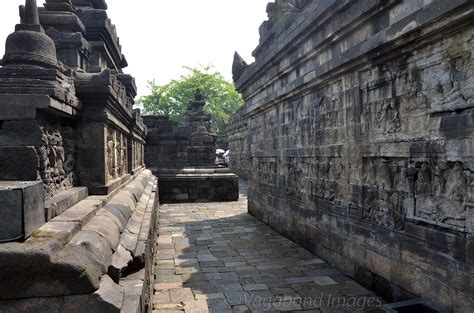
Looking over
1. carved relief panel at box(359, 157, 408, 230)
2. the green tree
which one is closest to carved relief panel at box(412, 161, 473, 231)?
carved relief panel at box(359, 157, 408, 230)

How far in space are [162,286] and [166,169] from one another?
9801 millimetres

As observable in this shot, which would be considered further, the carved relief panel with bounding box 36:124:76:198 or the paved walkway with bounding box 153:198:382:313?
the paved walkway with bounding box 153:198:382:313

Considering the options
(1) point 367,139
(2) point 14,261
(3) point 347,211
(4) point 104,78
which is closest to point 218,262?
(3) point 347,211

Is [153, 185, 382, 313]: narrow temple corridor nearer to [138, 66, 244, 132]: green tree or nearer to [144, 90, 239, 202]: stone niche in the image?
[144, 90, 239, 202]: stone niche

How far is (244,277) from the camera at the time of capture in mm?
5328

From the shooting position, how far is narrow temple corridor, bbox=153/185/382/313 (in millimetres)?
4371

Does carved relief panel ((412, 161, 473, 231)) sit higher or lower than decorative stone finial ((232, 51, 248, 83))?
lower

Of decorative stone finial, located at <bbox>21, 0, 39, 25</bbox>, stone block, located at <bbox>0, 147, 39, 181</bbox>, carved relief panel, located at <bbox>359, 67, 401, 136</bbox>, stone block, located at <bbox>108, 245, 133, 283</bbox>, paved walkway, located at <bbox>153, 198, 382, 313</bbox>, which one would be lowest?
paved walkway, located at <bbox>153, 198, 382, 313</bbox>

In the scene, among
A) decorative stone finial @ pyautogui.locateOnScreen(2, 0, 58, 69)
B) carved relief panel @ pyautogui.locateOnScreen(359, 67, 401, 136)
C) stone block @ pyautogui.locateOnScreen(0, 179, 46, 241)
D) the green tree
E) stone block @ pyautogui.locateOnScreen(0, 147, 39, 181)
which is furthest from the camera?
the green tree

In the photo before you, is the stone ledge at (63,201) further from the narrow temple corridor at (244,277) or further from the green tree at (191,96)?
the green tree at (191,96)

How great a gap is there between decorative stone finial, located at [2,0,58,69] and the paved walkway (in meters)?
2.73

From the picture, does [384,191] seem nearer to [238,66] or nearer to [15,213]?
[15,213]

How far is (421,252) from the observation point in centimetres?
391

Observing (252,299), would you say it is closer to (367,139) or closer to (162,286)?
(162,286)
